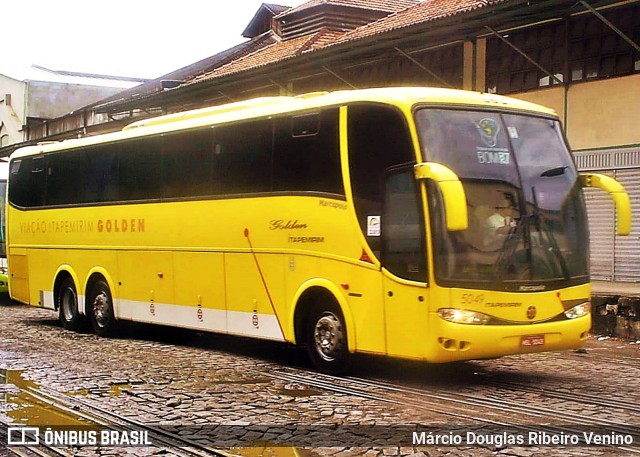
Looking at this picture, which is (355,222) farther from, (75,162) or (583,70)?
(583,70)

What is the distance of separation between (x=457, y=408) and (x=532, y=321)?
5.46 ft

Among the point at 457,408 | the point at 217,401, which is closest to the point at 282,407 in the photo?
the point at 217,401

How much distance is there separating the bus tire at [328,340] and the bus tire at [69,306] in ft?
21.6

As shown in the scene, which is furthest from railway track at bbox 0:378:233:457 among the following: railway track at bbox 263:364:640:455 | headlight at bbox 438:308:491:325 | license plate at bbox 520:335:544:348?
license plate at bbox 520:335:544:348

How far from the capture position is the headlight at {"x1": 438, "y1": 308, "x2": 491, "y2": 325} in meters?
9.98

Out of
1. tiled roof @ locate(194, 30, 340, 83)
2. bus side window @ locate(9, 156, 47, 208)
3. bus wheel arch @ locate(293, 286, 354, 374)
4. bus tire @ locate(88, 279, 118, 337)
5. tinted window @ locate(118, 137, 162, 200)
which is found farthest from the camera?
tiled roof @ locate(194, 30, 340, 83)

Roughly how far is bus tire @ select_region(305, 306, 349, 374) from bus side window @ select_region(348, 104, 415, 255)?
3.72 feet

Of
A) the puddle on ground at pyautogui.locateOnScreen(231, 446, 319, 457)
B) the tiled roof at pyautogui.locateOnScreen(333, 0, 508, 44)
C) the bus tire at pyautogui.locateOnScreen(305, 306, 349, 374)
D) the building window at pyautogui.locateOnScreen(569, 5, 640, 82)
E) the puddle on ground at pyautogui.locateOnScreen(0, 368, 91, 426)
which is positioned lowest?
the puddle on ground at pyautogui.locateOnScreen(0, 368, 91, 426)

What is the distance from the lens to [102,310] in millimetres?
16406

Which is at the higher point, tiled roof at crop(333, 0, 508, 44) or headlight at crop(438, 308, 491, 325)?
tiled roof at crop(333, 0, 508, 44)

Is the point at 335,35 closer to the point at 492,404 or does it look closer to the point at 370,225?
the point at 370,225

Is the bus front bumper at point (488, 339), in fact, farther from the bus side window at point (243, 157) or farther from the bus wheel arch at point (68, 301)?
the bus wheel arch at point (68, 301)

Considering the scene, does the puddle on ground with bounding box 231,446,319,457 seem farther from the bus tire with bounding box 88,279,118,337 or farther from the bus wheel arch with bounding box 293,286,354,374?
the bus tire with bounding box 88,279,118,337

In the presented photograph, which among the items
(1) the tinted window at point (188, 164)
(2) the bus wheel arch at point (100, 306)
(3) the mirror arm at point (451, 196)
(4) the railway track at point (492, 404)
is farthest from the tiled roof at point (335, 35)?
(3) the mirror arm at point (451, 196)
